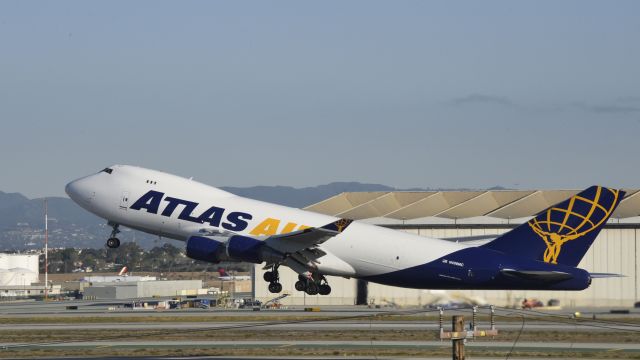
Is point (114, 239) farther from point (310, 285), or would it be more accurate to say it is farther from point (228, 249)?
point (310, 285)

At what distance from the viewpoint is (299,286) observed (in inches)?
2648

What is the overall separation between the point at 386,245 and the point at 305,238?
5040 millimetres

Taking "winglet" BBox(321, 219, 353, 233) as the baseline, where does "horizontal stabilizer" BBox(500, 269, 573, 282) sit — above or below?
below

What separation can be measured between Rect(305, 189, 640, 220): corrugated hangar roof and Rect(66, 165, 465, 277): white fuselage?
43.7 meters

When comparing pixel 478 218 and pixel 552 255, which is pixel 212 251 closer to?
pixel 552 255

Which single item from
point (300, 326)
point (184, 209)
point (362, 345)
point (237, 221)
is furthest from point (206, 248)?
point (300, 326)

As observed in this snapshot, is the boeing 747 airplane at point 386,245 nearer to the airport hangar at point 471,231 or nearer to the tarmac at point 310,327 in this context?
the airport hangar at point 471,231

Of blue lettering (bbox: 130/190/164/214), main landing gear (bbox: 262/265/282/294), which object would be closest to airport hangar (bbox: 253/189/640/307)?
main landing gear (bbox: 262/265/282/294)

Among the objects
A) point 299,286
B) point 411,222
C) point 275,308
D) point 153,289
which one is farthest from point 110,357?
point 153,289

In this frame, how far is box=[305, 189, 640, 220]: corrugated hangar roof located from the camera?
11356cm

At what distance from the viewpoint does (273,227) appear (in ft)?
214

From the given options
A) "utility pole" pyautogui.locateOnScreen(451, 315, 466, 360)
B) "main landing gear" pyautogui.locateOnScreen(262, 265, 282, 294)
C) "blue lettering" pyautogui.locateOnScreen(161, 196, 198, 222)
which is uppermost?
"blue lettering" pyautogui.locateOnScreen(161, 196, 198, 222)

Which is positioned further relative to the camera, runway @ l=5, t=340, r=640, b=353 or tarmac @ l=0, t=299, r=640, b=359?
tarmac @ l=0, t=299, r=640, b=359

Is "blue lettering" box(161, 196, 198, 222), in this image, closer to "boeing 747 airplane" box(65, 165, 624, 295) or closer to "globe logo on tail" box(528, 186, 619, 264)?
"boeing 747 airplane" box(65, 165, 624, 295)
